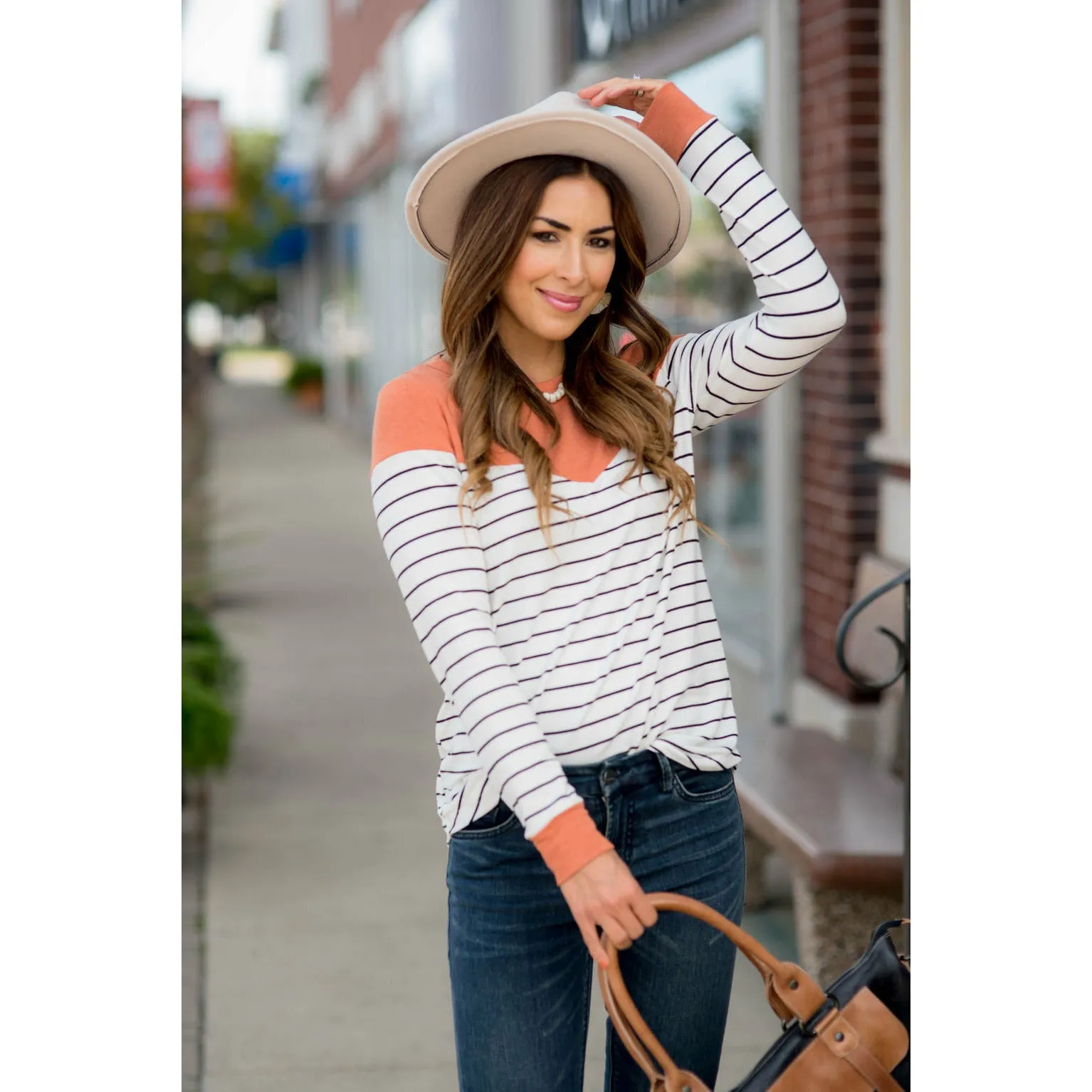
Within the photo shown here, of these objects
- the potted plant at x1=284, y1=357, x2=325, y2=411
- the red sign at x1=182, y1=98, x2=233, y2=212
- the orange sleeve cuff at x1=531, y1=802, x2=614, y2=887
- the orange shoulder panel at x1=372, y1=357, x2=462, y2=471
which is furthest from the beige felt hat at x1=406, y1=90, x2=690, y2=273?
the potted plant at x1=284, y1=357, x2=325, y2=411

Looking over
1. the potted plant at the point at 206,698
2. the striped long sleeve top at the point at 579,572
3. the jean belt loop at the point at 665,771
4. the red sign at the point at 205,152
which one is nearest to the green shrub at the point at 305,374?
the red sign at the point at 205,152

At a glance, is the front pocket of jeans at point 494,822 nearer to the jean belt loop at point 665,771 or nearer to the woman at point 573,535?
Answer: the woman at point 573,535

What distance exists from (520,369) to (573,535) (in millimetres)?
256

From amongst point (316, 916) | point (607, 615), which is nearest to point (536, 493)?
point (607, 615)

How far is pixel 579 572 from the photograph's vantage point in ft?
6.44

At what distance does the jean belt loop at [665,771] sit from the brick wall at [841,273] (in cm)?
374

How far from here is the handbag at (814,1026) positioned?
1.80m

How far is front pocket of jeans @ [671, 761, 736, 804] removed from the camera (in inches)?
79.1

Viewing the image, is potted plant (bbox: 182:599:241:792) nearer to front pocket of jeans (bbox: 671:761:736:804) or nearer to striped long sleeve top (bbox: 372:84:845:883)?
striped long sleeve top (bbox: 372:84:845:883)

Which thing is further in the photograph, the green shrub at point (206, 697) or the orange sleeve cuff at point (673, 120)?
the green shrub at point (206, 697)

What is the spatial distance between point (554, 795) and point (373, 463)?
0.47 m

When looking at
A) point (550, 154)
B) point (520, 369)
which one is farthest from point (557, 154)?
point (520, 369)

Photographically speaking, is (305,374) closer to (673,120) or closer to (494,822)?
(673,120)
